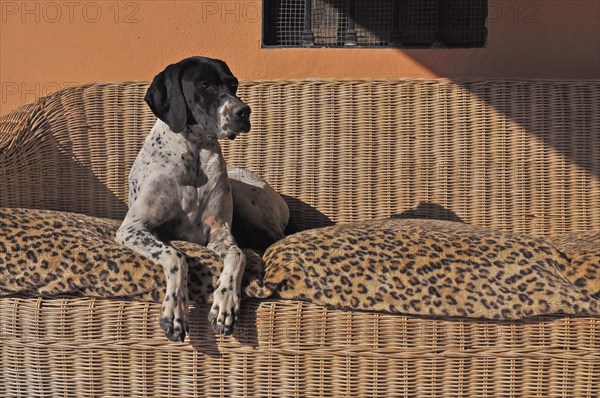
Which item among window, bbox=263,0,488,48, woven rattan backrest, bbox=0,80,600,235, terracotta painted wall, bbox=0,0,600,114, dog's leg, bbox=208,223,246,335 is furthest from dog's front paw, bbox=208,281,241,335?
window, bbox=263,0,488,48

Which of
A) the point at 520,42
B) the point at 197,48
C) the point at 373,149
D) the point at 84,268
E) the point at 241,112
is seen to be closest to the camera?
the point at 84,268

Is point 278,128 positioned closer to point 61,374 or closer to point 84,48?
point 84,48

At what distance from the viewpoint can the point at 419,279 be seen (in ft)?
9.99

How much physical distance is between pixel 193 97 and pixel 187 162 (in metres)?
0.28

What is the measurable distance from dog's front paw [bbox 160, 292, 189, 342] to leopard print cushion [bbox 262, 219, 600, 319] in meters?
0.24

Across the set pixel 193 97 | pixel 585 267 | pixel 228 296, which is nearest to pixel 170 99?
pixel 193 97

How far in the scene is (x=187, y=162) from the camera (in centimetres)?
368

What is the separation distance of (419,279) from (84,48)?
107 inches

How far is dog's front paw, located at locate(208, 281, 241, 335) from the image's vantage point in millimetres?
2975

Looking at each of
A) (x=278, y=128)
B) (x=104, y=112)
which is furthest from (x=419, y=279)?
(x=104, y=112)

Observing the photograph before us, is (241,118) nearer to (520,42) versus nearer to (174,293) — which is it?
(174,293)

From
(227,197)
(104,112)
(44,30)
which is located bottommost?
(227,197)

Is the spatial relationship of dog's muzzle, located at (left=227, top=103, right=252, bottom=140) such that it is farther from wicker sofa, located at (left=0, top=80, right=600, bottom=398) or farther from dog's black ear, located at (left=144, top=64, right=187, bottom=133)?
wicker sofa, located at (left=0, top=80, right=600, bottom=398)

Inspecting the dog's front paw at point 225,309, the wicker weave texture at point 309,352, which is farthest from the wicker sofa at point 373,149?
the dog's front paw at point 225,309
